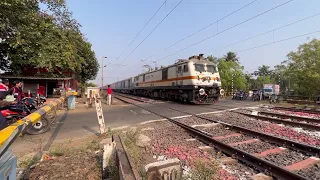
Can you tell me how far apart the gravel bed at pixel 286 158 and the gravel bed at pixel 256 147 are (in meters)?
0.40

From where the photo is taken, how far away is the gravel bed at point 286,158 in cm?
422

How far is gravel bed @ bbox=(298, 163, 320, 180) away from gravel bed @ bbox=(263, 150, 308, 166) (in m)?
0.37

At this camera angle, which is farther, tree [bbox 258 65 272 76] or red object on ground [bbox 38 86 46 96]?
tree [bbox 258 65 272 76]

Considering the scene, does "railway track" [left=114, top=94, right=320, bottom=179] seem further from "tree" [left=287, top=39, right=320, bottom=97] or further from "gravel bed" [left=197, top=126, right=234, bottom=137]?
"tree" [left=287, top=39, right=320, bottom=97]

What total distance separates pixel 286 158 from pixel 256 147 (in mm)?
767

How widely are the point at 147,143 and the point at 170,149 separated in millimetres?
921

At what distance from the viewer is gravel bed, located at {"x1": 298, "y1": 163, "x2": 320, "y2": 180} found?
3.50m

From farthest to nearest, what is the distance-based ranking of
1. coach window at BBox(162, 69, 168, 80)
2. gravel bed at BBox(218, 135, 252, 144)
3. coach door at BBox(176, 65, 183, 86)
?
coach window at BBox(162, 69, 168, 80)
coach door at BBox(176, 65, 183, 86)
gravel bed at BBox(218, 135, 252, 144)

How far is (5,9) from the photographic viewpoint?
30.2 feet

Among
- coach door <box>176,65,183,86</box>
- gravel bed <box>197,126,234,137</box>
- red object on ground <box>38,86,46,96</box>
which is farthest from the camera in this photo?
red object on ground <box>38,86,46,96</box>

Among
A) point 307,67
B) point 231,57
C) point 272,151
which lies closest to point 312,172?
point 272,151

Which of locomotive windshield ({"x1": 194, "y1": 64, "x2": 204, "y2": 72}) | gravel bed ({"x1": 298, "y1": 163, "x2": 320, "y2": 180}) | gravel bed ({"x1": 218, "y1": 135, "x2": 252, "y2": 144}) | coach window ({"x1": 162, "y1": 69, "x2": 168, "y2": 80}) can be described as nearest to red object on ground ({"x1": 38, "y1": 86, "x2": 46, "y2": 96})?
coach window ({"x1": 162, "y1": 69, "x2": 168, "y2": 80})

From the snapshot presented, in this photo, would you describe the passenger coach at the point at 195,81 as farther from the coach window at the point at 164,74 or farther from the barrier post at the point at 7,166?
the barrier post at the point at 7,166

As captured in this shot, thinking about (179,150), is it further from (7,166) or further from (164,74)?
(164,74)
